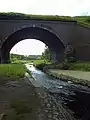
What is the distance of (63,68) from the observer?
42.7 metres

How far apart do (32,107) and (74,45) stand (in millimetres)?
40976

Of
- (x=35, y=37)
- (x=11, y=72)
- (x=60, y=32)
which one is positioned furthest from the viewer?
(x=35, y=37)

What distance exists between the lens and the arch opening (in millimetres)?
53312

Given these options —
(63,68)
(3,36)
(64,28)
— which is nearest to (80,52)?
(64,28)

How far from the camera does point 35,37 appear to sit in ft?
203

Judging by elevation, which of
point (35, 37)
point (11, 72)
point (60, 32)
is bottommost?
→ point (11, 72)

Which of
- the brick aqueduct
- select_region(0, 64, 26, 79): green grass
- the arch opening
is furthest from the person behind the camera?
the arch opening

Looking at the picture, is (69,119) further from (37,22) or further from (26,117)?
(37,22)

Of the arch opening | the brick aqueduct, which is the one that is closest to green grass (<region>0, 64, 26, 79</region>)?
the brick aqueduct

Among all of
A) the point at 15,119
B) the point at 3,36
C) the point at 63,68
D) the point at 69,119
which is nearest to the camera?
the point at 15,119

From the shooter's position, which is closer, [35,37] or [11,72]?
[11,72]

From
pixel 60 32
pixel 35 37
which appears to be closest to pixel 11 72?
pixel 60 32

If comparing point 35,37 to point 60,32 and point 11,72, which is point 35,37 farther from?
point 11,72

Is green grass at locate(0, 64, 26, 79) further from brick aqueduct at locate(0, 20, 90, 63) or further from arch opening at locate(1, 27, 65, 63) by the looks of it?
arch opening at locate(1, 27, 65, 63)
